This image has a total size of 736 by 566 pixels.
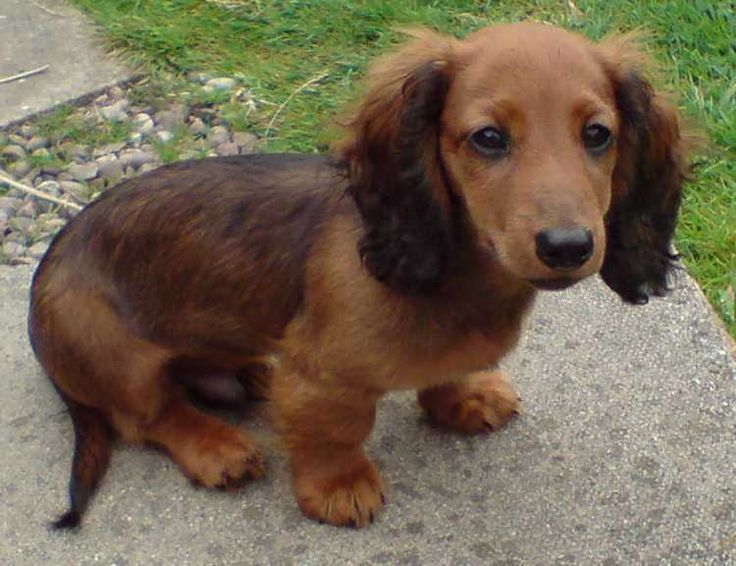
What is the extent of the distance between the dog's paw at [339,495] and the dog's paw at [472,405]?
31cm

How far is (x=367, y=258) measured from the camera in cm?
264

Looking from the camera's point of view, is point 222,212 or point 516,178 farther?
point 222,212

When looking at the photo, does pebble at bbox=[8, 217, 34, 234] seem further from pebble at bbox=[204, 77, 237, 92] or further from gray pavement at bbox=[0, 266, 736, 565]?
pebble at bbox=[204, 77, 237, 92]

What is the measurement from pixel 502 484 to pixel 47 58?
110 inches

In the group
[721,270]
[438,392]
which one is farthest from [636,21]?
[438,392]

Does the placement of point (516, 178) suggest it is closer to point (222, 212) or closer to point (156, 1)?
point (222, 212)

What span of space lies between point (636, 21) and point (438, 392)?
7.31 ft

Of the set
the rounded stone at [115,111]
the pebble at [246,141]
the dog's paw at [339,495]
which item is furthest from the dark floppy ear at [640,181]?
the rounded stone at [115,111]

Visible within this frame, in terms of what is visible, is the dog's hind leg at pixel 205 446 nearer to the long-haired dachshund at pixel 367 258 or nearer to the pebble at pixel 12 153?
the long-haired dachshund at pixel 367 258

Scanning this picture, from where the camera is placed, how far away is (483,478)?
10.2ft

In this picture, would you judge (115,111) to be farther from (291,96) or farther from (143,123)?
(291,96)

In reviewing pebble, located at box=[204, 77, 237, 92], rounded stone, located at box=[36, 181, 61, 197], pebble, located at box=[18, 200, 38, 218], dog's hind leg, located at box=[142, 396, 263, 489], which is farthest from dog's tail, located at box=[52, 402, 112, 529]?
pebble, located at box=[204, 77, 237, 92]

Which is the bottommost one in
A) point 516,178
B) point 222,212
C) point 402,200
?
point 222,212

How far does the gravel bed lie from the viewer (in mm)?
4207
